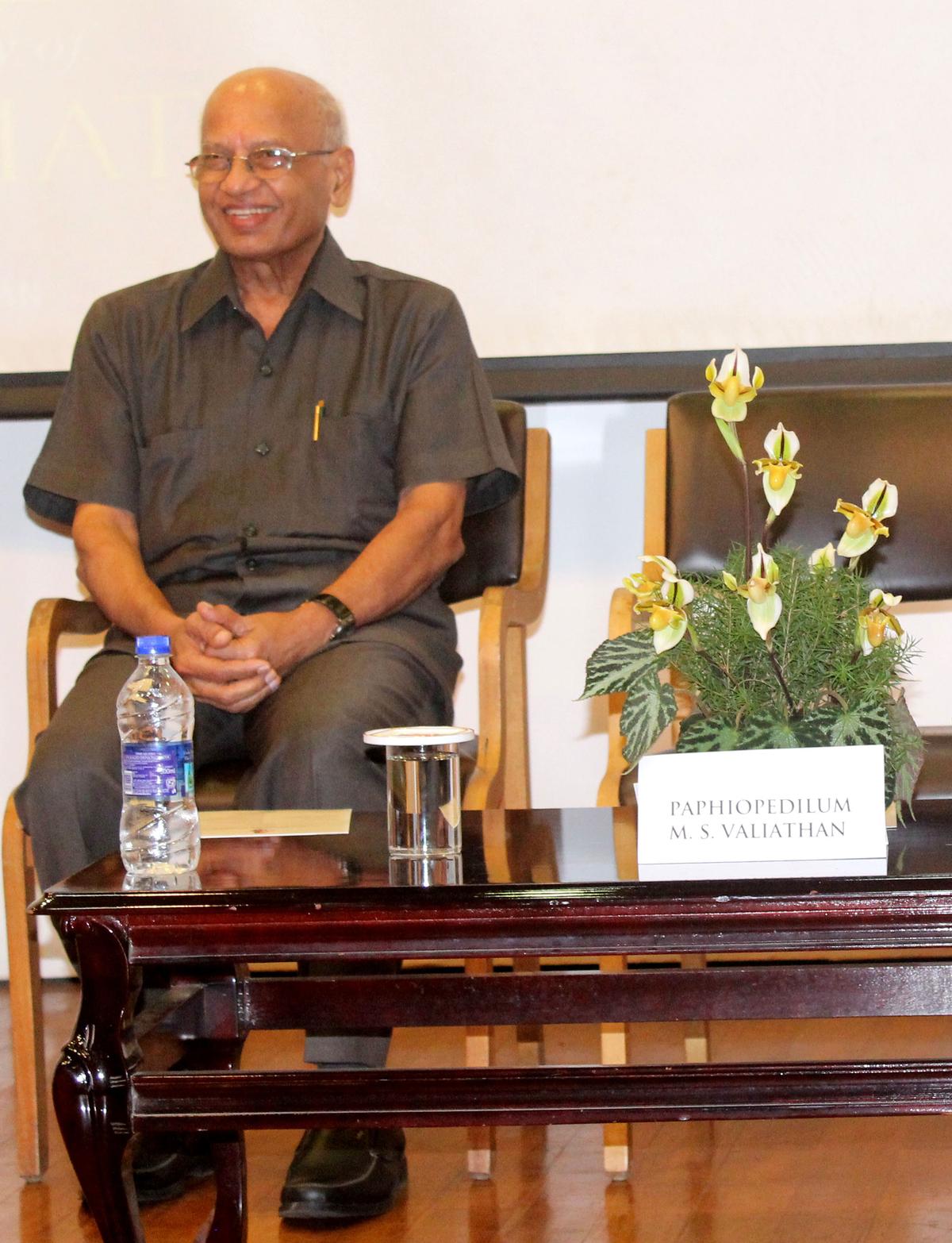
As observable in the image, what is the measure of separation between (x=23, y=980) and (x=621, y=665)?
1048 mm

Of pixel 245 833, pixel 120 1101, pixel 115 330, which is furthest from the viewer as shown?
pixel 115 330

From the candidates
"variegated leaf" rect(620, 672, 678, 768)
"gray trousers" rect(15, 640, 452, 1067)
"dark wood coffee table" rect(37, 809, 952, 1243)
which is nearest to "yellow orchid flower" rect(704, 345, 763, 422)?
"variegated leaf" rect(620, 672, 678, 768)

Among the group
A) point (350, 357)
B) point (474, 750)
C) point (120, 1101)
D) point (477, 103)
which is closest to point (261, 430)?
point (350, 357)

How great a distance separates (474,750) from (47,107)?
4.66 feet

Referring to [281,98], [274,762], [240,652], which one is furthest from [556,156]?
[274,762]

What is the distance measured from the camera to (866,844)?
124 cm

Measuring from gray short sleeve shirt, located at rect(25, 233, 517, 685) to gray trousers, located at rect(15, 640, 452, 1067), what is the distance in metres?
0.20

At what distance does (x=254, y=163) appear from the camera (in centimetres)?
232

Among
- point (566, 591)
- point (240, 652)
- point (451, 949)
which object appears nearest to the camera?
point (451, 949)

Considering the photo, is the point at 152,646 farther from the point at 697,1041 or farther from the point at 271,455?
the point at 697,1041

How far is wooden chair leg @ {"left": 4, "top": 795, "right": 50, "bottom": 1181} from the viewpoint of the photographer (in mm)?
1985

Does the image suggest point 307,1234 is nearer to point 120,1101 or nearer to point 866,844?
point 120,1101

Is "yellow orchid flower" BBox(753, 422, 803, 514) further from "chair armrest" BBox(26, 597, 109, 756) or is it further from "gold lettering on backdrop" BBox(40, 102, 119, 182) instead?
"gold lettering on backdrop" BBox(40, 102, 119, 182)

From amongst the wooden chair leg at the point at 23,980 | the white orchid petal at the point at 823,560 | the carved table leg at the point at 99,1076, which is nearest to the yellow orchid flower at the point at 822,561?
the white orchid petal at the point at 823,560
